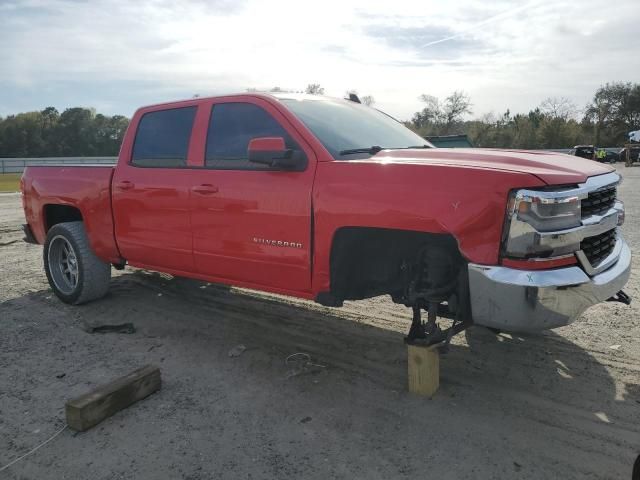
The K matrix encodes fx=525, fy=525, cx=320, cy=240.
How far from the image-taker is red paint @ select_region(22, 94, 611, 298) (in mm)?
2920

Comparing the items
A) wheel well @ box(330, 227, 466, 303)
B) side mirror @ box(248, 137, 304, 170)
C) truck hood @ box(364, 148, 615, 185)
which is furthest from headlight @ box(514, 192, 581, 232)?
side mirror @ box(248, 137, 304, 170)

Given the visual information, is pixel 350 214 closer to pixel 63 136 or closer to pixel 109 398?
pixel 109 398

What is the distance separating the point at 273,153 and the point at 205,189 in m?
0.87

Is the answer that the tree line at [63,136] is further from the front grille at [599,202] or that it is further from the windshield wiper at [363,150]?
the front grille at [599,202]

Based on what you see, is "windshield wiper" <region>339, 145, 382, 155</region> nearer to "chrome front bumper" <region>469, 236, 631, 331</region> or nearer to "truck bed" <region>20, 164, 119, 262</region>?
"chrome front bumper" <region>469, 236, 631, 331</region>

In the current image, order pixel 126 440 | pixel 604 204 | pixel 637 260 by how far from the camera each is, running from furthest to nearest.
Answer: pixel 637 260
pixel 604 204
pixel 126 440

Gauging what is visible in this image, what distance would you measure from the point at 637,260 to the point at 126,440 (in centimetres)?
643

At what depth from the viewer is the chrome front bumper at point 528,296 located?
2.77 m

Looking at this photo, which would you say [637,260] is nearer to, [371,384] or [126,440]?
[371,384]

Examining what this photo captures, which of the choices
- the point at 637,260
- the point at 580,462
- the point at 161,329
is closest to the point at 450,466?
the point at 580,462

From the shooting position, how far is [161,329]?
4809 millimetres

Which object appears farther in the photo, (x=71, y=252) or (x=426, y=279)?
(x=71, y=252)

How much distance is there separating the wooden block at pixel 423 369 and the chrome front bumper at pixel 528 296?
20.5 inches

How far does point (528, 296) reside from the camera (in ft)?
9.07
